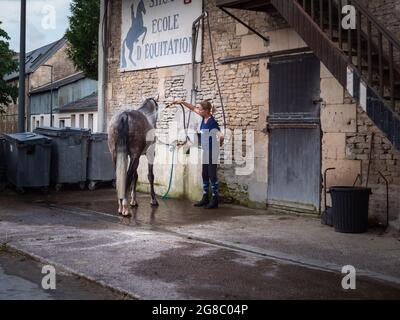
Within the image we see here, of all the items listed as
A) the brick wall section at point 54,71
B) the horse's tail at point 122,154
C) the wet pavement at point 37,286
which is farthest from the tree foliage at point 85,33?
the wet pavement at point 37,286

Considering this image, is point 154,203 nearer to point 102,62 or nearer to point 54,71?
point 102,62

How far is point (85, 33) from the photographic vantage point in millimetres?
32219

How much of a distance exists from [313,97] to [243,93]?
1.90 meters

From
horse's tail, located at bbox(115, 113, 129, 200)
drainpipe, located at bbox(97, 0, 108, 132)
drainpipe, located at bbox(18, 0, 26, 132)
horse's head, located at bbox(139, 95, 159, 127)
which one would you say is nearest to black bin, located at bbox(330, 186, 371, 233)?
horse's tail, located at bbox(115, 113, 129, 200)

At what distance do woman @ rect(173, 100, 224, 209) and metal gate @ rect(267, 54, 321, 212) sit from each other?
1.08m

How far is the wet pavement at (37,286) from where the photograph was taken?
18.9 ft

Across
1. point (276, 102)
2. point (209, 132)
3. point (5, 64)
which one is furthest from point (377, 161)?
point (5, 64)

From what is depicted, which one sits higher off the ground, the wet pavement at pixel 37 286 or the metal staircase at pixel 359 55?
the metal staircase at pixel 359 55

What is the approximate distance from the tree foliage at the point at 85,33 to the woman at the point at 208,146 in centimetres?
2105

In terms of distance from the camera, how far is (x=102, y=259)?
23.9ft

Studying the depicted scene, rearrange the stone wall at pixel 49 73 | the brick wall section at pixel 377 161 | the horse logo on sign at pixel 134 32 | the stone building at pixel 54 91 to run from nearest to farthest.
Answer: the brick wall section at pixel 377 161 → the horse logo on sign at pixel 134 32 → the stone building at pixel 54 91 → the stone wall at pixel 49 73

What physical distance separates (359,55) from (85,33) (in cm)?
2581

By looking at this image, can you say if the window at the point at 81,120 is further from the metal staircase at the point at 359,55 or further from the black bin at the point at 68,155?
the metal staircase at the point at 359,55


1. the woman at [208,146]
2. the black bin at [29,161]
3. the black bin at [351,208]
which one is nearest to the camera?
the black bin at [351,208]
